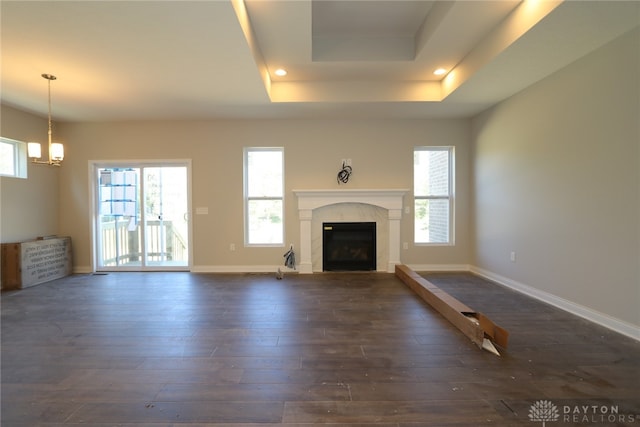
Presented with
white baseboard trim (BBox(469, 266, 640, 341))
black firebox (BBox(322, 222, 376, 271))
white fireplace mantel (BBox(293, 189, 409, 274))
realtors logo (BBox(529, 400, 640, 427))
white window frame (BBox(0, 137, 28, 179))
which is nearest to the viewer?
realtors logo (BBox(529, 400, 640, 427))

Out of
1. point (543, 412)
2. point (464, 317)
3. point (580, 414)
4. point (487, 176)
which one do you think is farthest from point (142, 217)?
point (487, 176)

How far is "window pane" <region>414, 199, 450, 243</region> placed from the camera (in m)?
4.98

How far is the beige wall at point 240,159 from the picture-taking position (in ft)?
15.8

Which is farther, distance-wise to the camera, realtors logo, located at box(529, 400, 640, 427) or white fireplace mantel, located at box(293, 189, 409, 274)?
white fireplace mantel, located at box(293, 189, 409, 274)

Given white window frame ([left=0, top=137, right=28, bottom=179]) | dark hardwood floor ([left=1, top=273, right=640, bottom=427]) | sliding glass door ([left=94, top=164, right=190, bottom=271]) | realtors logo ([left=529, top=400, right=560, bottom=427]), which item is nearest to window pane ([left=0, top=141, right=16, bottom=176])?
white window frame ([left=0, top=137, right=28, bottom=179])

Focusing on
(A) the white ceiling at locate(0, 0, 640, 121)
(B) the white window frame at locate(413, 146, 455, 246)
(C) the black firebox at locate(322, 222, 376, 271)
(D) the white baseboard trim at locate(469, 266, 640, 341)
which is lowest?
(D) the white baseboard trim at locate(469, 266, 640, 341)

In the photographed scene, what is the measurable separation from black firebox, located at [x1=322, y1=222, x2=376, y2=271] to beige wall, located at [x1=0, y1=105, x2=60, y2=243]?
479cm

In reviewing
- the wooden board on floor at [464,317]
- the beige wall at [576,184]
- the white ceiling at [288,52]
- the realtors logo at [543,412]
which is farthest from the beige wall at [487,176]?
the realtors logo at [543,412]

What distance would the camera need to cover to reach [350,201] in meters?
4.82

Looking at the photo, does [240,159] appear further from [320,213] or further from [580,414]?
[580,414]

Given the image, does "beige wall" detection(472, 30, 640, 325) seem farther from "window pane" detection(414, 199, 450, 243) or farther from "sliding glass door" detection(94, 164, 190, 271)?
"sliding glass door" detection(94, 164, 190, 271)

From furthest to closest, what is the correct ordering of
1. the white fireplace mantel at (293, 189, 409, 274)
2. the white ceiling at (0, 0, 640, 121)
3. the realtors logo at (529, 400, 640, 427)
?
the white fireplace mantel at (293, 189, 409, 274)
the white ceiling at (0, 0, 640, 121)
the realtors logo at (529, 400, 640, 427)

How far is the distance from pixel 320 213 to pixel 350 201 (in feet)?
1.90

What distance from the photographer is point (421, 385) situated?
1753mm
